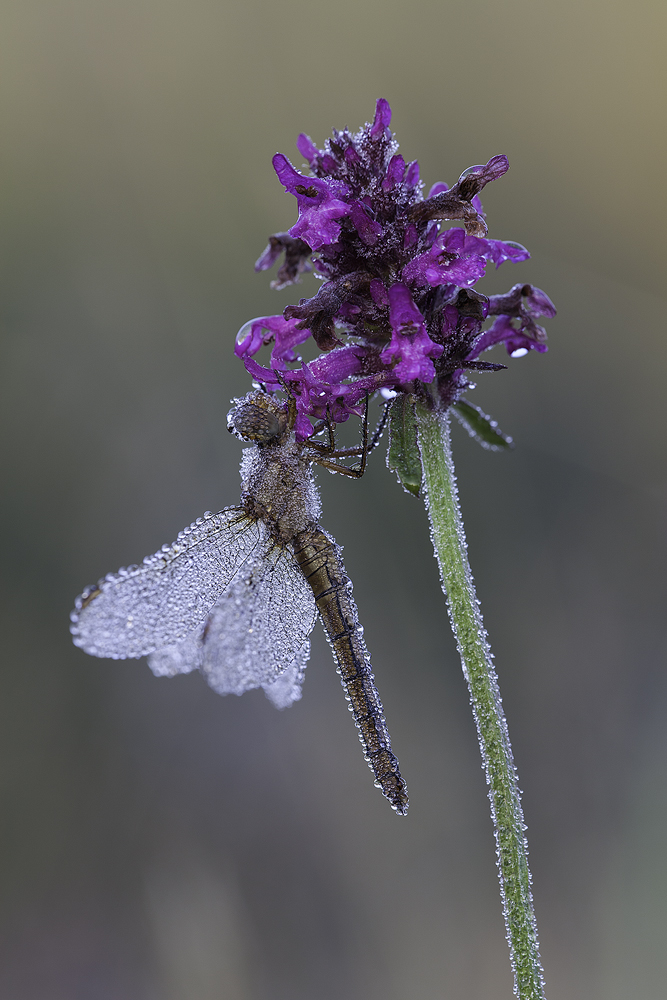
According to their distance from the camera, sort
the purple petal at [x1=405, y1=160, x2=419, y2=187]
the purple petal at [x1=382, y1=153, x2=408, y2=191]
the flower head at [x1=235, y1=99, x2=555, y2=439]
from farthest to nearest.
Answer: the purple petal at [x1=405, y1=160, x2=419, y2=187] → the purple petal at [x1=382, y1=153, x2=408, y2=191] → the flower head at [x1=235, y1=99, x2=555, y2=439]

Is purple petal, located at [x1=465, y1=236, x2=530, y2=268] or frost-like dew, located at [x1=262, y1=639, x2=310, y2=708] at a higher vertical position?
purple petal, located at [x1=465, y1=236, x2=530, y2=268]

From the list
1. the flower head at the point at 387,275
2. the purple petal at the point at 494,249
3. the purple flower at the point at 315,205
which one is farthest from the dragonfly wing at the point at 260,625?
the purple petal at the point at 494,249

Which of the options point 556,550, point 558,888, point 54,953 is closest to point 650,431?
point 556,550

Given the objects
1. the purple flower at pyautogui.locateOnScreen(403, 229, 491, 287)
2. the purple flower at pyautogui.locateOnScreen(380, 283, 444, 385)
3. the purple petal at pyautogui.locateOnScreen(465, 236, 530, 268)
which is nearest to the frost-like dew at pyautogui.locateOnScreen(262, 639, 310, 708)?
the purple flower at pyautogui.locateOnScreen(380, 283, 444, 385)

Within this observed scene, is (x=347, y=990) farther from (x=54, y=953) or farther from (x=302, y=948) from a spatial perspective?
(x=54, y=953)

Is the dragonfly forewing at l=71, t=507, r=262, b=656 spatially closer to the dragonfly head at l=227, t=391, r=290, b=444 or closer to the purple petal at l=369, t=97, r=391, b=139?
the dragonfly head at l=227, t=391, r=290, b=444

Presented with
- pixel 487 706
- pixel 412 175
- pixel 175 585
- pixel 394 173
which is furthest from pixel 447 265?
pixel 175 585

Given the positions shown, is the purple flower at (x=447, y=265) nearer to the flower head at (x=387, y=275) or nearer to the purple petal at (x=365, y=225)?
the flower head at (x=387, y=275)
